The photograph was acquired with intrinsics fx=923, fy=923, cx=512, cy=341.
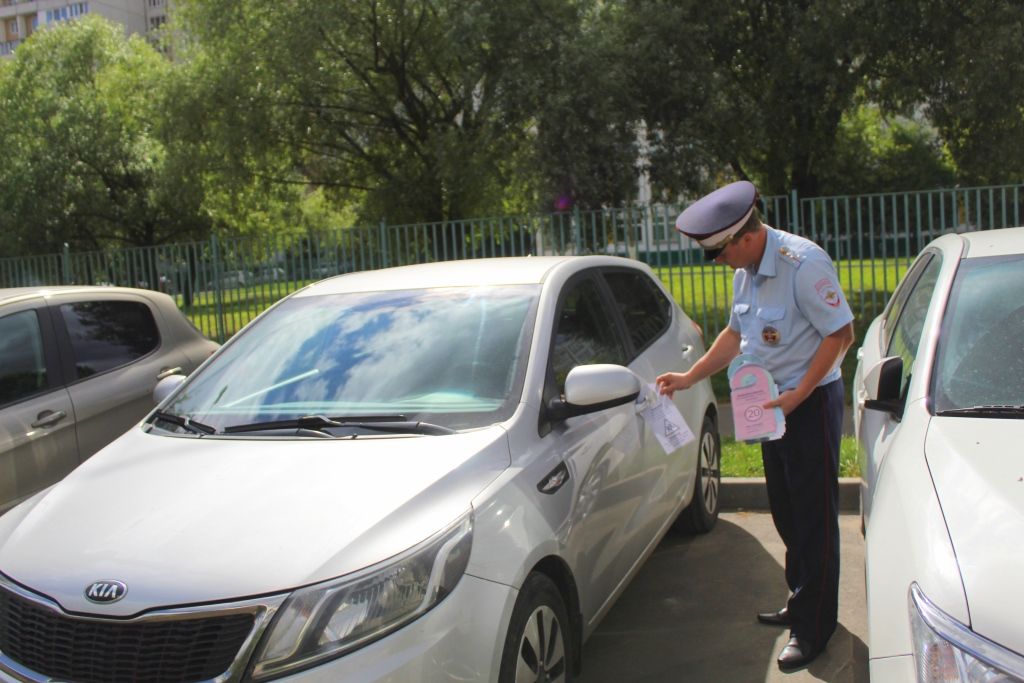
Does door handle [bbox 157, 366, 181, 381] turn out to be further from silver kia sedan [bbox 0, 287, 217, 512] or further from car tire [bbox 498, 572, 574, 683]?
car tire [bbox 498, 572, 574, 683]

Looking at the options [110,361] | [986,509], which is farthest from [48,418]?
[986,509]

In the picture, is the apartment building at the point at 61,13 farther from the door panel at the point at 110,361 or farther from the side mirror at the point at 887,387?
the side mirror at the point at 887,387

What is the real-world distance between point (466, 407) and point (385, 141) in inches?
599

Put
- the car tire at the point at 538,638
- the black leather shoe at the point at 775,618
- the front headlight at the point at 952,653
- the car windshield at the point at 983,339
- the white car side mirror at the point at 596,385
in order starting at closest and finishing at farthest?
1. the front headlight at the point at 952,653
2. the car tire at the point at 538,638
3. the car windshield at the point at 983,339
4. the white car side mirror at the point at 596,385
5. the black leather shoe at the point at 775,618

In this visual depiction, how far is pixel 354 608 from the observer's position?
2.33m

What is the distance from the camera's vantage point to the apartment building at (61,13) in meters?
72.9

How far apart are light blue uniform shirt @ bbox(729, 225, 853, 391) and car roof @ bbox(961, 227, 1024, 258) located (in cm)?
52

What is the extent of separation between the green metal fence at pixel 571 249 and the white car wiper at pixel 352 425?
24.2ft

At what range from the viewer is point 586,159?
1216 centimetres

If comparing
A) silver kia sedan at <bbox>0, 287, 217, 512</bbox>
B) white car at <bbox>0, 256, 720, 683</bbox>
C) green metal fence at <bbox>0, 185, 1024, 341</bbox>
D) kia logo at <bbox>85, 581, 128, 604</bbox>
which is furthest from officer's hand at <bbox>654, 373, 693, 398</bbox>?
green metal fence at <bbox>0, 185, 1024, 341</bbox>

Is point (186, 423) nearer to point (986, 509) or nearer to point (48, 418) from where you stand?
point (48, 418)

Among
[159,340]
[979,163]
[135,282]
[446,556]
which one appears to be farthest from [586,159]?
[446,556]

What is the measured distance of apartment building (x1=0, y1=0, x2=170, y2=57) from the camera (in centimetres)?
7294

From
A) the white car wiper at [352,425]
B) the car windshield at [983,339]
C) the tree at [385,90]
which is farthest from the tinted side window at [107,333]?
the tree at [385,90]
